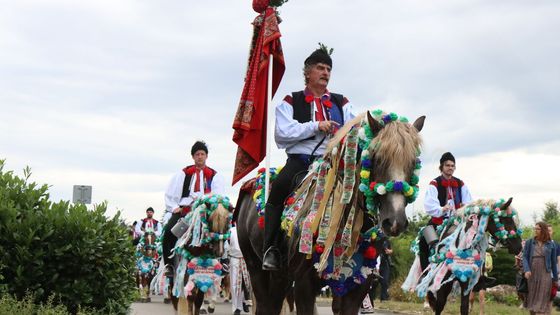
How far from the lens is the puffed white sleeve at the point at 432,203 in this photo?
1402cm

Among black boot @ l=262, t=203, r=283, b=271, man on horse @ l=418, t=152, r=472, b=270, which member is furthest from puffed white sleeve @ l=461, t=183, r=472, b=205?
black boot @ l=262, t=203, r=283, b=271

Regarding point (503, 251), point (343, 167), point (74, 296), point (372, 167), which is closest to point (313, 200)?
point (343, 167)

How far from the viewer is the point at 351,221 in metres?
7.09

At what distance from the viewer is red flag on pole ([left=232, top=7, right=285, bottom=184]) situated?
30.3 ft

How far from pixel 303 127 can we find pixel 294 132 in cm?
12

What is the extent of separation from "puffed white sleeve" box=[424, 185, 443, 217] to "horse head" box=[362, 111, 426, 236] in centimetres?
732

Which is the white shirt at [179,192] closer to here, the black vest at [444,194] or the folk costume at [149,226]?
the black vest at [444,194]

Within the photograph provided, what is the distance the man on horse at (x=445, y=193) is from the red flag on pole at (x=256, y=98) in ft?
17.7

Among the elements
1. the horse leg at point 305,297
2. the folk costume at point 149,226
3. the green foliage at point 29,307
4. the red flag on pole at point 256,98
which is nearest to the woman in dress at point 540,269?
the red flag on pole at point 256,98

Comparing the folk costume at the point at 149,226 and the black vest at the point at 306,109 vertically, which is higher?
the folk costume at the point at 149,226

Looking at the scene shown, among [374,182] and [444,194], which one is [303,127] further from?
[444,194]

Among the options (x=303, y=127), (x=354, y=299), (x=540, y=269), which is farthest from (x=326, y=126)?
(x=540, y=269)

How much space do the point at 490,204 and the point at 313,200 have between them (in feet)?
20.9

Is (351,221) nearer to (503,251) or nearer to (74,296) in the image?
(74,296)
